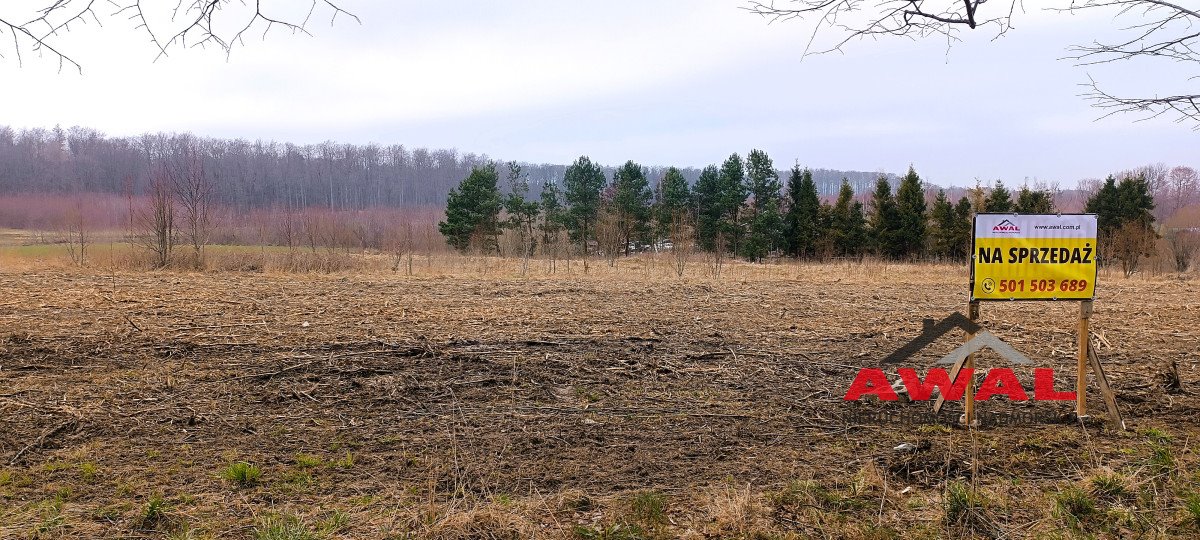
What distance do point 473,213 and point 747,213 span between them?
1559 cm

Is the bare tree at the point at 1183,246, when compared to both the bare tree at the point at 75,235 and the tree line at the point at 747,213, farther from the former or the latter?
the bare tree at the point at 75,235

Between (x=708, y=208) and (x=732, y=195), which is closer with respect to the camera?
(x=732, y=195)

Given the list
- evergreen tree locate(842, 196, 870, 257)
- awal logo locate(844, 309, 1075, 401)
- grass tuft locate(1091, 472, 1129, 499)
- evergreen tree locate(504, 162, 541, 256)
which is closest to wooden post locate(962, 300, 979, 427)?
awal logo locate(844, 309, 1075, 401)

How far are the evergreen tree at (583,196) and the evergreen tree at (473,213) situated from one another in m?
5.61

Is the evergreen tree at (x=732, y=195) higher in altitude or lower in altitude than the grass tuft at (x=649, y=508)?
higher

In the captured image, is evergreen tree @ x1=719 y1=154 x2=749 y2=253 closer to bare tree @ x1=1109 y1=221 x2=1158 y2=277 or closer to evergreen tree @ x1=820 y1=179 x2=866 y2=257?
evergreen tree @ x1=820 y1=179 x2=866 y2=257

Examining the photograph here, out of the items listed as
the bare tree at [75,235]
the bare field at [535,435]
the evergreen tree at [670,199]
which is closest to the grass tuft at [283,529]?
the bare field at [535,435]

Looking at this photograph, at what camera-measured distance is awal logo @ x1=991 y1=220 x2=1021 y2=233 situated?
427cm

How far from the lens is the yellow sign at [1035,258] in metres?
4.30

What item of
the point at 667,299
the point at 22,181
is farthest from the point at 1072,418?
the point at 22,181

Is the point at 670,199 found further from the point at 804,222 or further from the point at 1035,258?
the point at 1035,258

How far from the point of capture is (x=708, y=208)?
40406 millimetres

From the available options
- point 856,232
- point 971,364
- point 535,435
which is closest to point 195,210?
point 535,435

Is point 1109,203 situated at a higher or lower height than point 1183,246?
higher
